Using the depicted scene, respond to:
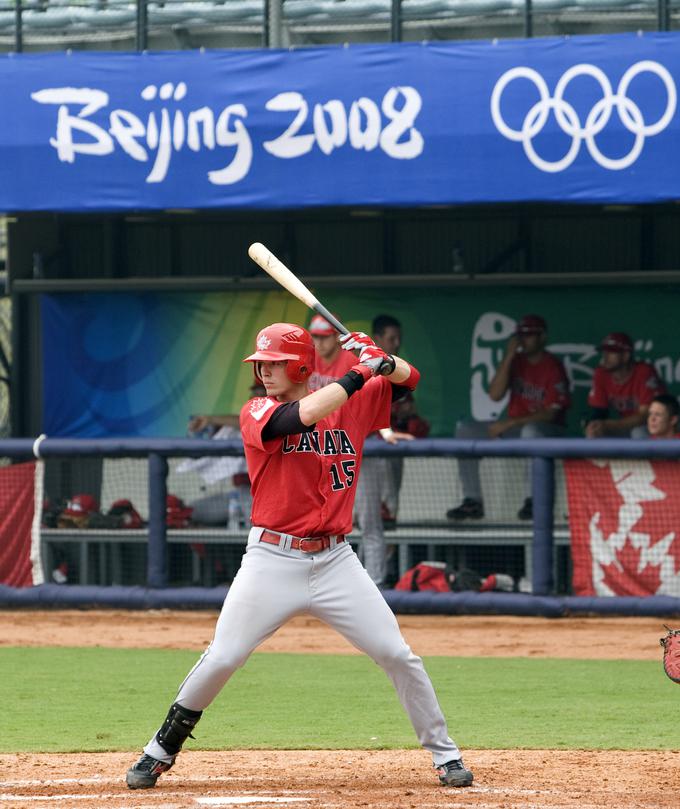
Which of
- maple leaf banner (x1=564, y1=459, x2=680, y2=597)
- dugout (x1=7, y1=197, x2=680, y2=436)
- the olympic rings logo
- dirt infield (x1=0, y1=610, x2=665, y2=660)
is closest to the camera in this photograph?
dirt infield (x1=0, y1=610, x2=665, y2=660)

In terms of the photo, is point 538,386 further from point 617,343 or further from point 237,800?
point 237,800

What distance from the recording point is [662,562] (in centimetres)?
861

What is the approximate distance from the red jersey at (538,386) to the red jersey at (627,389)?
0.21 metres

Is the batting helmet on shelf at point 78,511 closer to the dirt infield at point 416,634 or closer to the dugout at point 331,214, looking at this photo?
the dugout at point 331,214

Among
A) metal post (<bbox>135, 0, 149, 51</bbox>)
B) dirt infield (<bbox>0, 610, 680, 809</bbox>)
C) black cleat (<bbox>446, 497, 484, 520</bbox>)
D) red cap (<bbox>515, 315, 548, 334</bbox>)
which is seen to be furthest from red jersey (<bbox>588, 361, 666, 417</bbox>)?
dirt infield (<bbox>0, 610, 680, 809</bbox>)

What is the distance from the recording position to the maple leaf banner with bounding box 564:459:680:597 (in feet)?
28.2

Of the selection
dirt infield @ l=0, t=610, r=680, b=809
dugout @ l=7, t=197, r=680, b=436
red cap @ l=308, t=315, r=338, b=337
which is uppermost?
dugout @ l=7, t=197, r=680, b=436

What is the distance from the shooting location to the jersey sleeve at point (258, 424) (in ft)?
15.0

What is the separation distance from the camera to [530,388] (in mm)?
10188

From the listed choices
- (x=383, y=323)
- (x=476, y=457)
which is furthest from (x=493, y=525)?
(x=383, y=323)

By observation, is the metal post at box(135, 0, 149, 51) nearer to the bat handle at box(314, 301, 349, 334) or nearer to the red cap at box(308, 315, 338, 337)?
the red cap at box(308, 315, 338, 337)

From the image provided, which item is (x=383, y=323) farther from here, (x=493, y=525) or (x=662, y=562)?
(x=662, y=562)

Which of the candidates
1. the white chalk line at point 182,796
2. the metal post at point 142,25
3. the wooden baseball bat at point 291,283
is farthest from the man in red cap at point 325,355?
the white chalk line at point 182,796

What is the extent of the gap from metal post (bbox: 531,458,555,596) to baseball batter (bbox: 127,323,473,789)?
4.19 m
